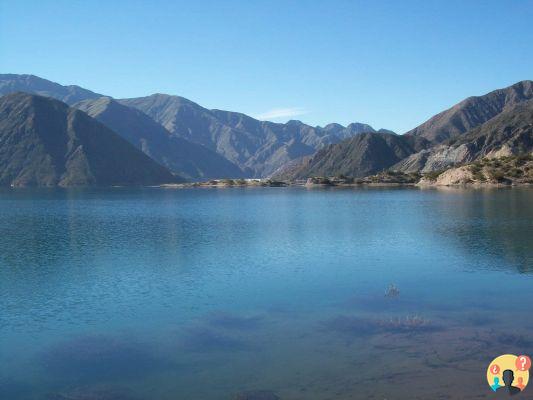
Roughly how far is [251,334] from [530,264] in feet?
108

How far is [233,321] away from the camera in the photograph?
34219 millimetres

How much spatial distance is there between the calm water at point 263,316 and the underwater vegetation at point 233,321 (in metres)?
0.13

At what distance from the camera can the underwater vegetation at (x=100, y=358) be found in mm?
26125

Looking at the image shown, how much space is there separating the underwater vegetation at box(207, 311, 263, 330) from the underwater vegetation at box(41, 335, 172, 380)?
559 cm

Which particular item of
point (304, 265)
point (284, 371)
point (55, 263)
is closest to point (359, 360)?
point (284, 371)

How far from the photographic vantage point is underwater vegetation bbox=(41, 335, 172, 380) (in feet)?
85.7

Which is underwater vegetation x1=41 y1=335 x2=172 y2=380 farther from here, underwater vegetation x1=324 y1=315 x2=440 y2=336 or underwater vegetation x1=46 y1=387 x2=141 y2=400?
underwater vegetation x1=324 y1=315 x2=440 y2=336

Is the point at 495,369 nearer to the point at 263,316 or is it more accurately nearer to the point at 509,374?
the point at 509,374

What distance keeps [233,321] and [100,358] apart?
30.0 ft

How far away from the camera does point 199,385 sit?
2434 centimetres

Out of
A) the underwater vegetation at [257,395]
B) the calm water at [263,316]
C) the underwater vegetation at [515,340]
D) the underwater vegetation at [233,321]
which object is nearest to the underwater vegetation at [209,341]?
the calm water at [263,316]

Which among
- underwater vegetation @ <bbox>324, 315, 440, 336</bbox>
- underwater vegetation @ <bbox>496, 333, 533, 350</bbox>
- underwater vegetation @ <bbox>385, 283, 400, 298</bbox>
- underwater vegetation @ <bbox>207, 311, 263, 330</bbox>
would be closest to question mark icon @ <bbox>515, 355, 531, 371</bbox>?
underwater vegetation @ <bbox>496, 333, 533, 350</bbox>

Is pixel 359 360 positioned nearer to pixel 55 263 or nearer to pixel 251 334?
pixel 251 334

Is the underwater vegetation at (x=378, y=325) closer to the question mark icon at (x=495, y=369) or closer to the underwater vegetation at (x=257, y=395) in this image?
the question mark icon at (x=495, y=369)
